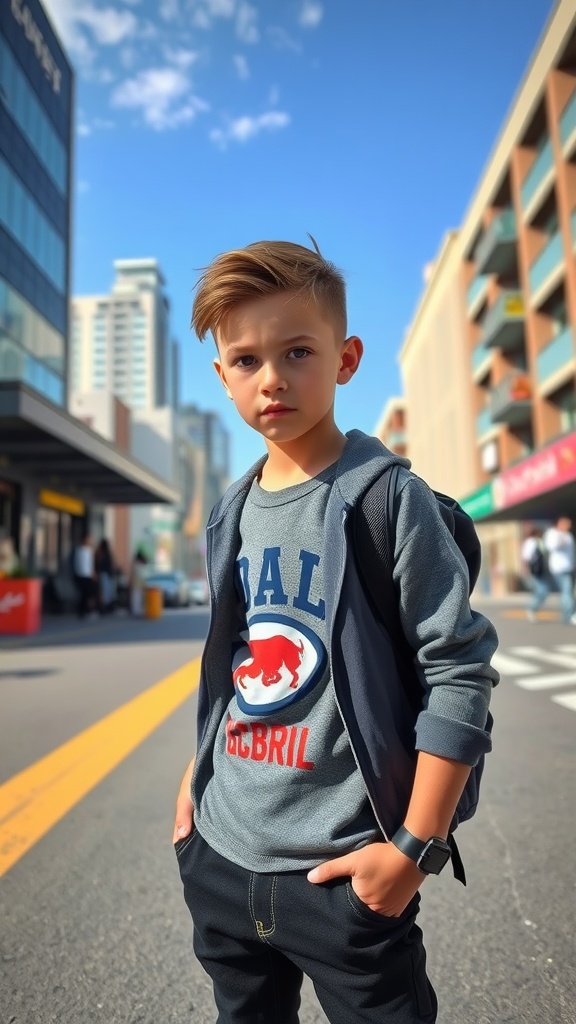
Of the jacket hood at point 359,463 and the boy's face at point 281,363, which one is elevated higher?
the boy's face at point 281,363

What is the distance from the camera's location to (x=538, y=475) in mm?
21562

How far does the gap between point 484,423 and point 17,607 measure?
2657 centimetres

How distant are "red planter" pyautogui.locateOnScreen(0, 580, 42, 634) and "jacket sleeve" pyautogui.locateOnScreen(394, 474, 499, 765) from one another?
1186 cm

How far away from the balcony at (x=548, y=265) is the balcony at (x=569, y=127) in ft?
8.11

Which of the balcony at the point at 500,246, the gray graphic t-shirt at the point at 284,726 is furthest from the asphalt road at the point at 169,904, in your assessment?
the balcony at the point at 500,246

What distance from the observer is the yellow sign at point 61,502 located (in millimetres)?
21438

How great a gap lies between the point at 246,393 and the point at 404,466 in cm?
27

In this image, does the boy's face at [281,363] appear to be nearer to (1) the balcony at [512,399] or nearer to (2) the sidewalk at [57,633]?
(2) the sidewalk at [57,633]

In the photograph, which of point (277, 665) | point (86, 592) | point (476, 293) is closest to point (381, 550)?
point (277, 665)

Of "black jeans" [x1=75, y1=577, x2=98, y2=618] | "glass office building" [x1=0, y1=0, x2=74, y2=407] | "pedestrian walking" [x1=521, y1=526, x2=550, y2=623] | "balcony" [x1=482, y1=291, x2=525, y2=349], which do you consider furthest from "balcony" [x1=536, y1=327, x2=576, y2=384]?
"glass office building" [x1=0, y1=0, x2=74, y2=407]

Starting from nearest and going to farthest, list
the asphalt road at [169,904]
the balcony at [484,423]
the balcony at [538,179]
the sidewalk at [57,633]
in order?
the asphalt road at [169,904], the sidewalk at [57,633], the balcony at [538,179], the balcony at [484,423]

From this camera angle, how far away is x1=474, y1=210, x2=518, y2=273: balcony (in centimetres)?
2833

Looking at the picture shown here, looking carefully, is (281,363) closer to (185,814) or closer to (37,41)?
(185,814)

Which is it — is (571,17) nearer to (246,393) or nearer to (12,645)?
(12,645)
